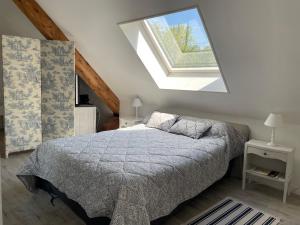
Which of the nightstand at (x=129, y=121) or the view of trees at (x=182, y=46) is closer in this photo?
the view of trees at (x=182, y=46)

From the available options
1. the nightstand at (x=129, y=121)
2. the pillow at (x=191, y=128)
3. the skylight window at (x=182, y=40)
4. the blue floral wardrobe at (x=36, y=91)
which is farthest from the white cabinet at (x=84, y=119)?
the pillow at (x=191, y=128)

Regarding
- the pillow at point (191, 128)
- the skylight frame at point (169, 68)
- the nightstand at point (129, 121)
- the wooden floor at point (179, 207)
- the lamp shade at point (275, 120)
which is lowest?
the wooden floor at point (179, 207)

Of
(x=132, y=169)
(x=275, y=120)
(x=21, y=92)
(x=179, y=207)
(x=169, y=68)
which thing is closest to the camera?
Result: (x=132, y=169)

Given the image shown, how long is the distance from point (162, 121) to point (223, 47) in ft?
4.59

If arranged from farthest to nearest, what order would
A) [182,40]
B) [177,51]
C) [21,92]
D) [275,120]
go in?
[21,92] → [177,51] → [182,40] → [275,120]

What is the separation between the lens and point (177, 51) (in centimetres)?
375

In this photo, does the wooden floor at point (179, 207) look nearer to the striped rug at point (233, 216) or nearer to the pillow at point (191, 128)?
the striped rug at point (233, 216)

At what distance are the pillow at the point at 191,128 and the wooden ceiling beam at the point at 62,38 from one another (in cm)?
195

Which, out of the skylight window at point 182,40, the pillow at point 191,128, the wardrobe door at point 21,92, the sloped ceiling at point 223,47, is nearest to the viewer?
the sloped ceiling at point 223,47

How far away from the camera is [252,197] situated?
286 cm

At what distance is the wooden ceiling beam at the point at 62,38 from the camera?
156 inches

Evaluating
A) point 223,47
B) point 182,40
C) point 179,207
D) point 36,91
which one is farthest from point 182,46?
point 36,91

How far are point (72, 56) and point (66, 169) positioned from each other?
238cm

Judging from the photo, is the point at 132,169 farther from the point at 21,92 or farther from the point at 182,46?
the point at 21,92
